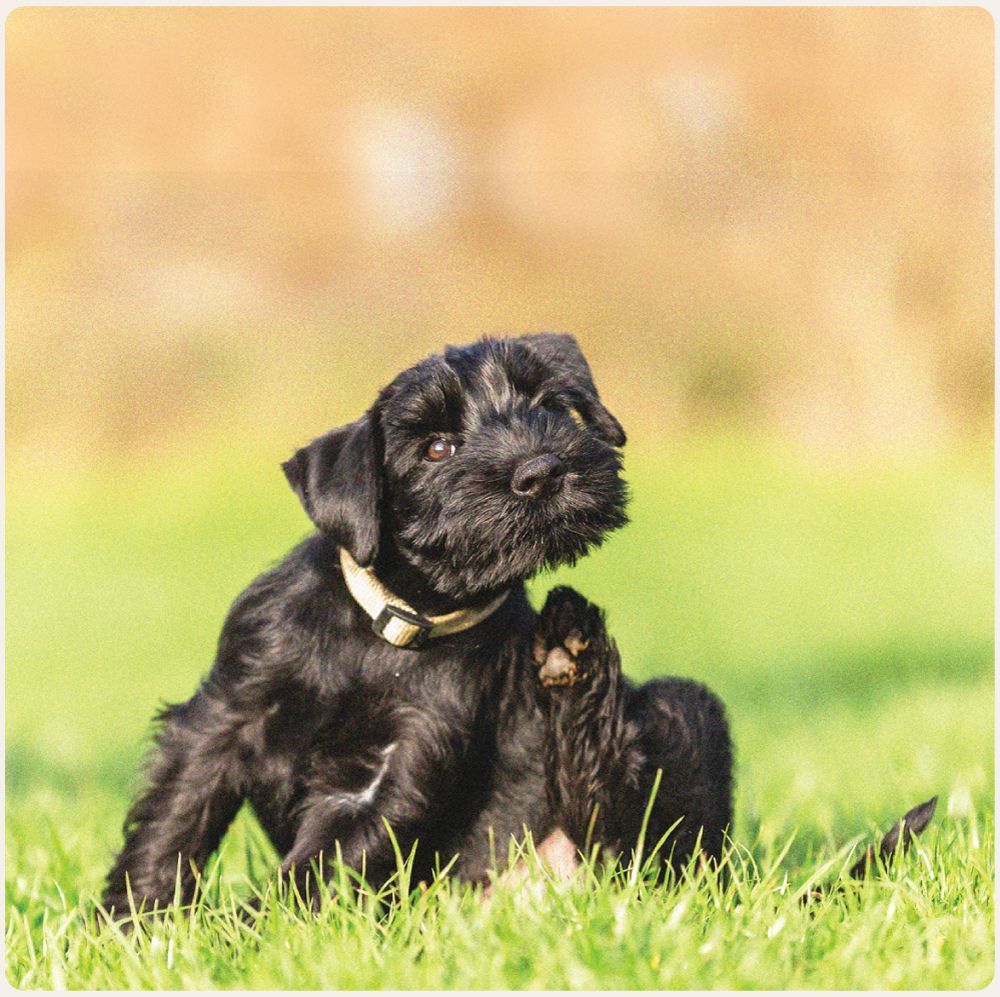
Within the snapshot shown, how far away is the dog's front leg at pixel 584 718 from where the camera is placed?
3793mm

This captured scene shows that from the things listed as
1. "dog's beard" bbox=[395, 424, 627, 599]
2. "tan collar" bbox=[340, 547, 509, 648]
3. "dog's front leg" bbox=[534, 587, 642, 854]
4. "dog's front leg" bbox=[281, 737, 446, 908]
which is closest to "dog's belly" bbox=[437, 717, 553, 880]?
"dog's front leg" bbox=[534, 587, 642, 854]

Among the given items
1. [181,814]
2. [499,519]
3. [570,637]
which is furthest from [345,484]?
[181,814]

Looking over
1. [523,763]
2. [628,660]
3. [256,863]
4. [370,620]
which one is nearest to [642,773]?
[523,763]

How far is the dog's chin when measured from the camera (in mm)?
3598

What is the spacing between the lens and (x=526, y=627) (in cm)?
399

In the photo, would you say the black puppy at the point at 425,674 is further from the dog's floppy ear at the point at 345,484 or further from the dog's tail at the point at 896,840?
the dog's tail at the point at 896,840

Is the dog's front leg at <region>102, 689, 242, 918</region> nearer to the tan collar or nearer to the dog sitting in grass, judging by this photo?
the dog sitting in grass

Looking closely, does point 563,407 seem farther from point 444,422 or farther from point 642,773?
point 642,773

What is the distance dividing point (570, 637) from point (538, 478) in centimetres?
47

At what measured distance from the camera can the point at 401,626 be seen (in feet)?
12.2

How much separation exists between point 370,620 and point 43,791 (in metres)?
3.35

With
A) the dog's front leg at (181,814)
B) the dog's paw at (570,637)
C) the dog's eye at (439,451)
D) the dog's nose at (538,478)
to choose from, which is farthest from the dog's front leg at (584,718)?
the dog's front leg at (181,814)

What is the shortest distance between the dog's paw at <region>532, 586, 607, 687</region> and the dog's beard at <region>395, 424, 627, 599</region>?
0.15 m

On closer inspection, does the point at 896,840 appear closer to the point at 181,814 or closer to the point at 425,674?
the point at 425,674
